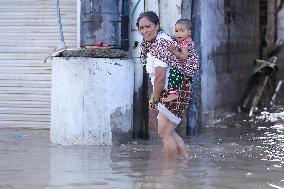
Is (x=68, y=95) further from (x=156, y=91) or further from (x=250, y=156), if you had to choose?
(x=250, y=156)

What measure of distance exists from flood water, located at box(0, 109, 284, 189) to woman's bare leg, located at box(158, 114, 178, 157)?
101 mm

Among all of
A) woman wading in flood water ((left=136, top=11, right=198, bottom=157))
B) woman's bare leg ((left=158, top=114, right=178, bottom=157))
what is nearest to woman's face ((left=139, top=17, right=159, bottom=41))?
woman wading in flood water ((left=136, top=11, right=198, bottom=157))

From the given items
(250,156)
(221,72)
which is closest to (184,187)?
(250,156)

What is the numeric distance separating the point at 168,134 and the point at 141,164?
401mm

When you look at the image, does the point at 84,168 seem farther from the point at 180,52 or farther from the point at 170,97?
the point at 180,52

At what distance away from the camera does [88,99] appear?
7.35 metres

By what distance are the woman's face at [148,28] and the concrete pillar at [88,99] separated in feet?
4.32

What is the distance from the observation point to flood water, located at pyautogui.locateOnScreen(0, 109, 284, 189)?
17.3 ft

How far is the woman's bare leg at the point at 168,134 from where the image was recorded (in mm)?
6188

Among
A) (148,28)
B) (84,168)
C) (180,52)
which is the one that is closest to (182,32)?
(180,52)

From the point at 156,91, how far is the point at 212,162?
3.09 feet

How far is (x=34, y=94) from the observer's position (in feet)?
28.0

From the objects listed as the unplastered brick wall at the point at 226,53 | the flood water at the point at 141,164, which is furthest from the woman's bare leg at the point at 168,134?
the unplastered brick wall at the point at 226,53

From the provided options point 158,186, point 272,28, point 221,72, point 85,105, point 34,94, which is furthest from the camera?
point 272,28
